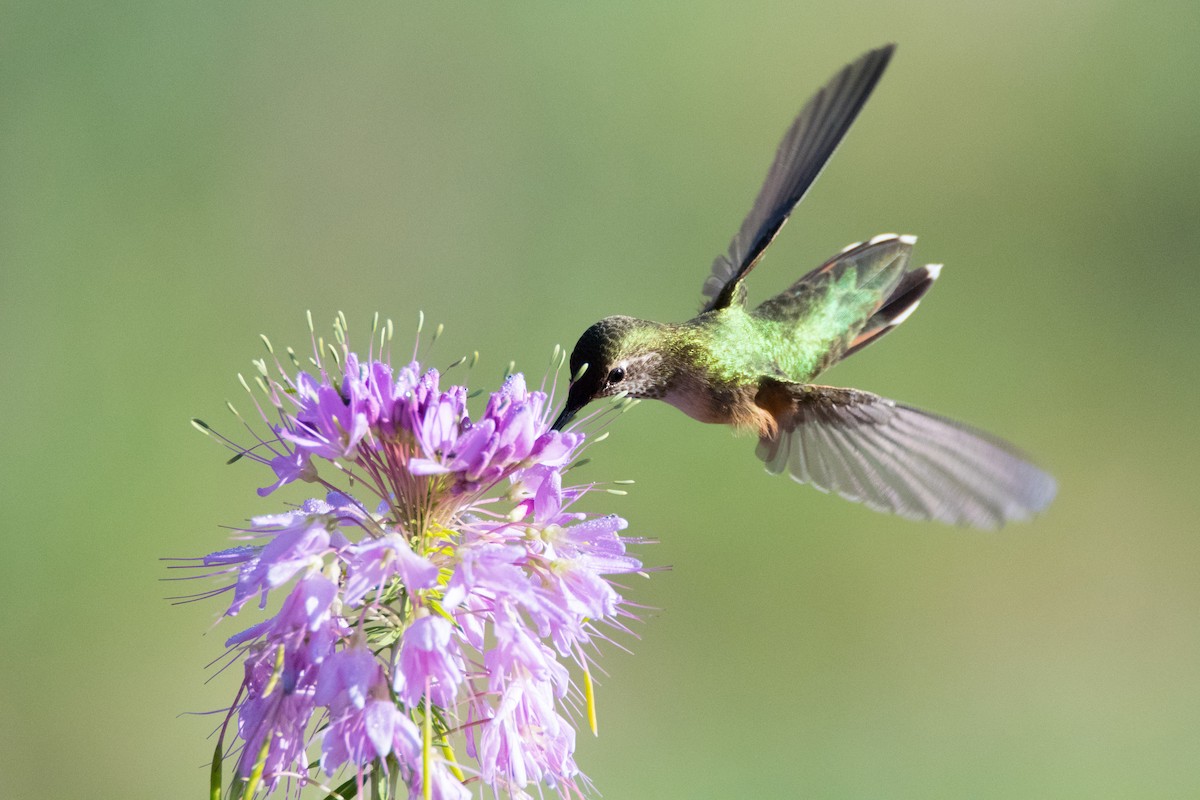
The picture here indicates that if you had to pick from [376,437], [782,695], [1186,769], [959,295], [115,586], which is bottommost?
[1186,769]

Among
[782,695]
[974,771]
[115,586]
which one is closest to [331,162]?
[115,586]

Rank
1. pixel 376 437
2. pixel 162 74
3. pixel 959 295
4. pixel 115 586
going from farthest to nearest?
pixel 959 295, pixel 162 74, pixel 115 586, pixel 376 437

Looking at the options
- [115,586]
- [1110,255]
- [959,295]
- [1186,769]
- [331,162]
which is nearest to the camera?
[115,586]

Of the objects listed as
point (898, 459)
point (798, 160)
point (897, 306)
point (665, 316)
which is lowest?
point (898, 459)

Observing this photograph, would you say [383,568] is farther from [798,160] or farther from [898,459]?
[798,160]

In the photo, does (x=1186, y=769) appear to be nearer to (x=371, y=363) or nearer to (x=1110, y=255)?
(x=1110, y=255)

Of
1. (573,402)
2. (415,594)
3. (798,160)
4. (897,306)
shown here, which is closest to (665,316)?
(897,306)
